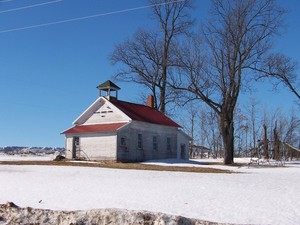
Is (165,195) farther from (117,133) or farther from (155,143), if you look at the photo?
(155,143)

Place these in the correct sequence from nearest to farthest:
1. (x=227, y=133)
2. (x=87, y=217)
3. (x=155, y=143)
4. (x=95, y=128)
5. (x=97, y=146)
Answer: (x=87, y=217) → (x=97, y=146) → (x=95, y=128) → (x=155, y=143) → (x=227, y=133)

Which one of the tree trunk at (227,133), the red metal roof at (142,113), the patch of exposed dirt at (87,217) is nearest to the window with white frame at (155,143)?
the red metal roof at (142,113)

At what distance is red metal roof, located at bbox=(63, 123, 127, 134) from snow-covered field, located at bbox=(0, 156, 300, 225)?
53.0 feet

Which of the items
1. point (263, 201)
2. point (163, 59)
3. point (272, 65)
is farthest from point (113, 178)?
point (163, 59)

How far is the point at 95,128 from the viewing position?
35.7 metres

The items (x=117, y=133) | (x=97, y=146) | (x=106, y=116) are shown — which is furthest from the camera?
(x=106, y=116)

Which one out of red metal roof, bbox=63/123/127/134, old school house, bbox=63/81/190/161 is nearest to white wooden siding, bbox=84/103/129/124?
old school house, bbox=63/81/190/161

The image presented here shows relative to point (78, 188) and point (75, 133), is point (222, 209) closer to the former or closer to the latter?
point (78, 188)

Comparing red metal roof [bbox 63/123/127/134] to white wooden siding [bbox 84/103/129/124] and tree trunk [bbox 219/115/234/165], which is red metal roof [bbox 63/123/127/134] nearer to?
white wooden siding [bbox 84/103/129/124]

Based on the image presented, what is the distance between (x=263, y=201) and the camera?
38.9 feet

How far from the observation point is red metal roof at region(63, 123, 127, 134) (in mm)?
34378

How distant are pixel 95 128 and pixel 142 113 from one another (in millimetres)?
4991

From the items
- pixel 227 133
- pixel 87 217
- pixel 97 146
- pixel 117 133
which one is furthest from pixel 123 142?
pixel 87 217

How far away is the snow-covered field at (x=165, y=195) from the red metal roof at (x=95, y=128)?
16155 millimetres
